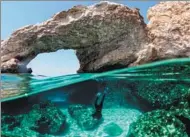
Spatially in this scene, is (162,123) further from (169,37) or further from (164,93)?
(169,37)

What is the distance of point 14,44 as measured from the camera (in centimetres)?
916

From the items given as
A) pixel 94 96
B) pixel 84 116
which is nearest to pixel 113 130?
pixel 84 116

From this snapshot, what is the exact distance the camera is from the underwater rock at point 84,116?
7.97m

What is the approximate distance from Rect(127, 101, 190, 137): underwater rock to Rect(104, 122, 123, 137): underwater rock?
0.90ft

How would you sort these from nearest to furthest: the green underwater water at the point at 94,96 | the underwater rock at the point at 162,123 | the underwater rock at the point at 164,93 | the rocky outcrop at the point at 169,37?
the underwater rock at the point at 162,123, the green underwater water at the point at 94,96, the underwater rock at the point at 164,93, the rocky outcrop at the point at 169,37

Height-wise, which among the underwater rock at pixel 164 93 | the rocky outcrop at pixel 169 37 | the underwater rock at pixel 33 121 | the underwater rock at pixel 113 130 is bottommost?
the underwater rock at pixel 113 130

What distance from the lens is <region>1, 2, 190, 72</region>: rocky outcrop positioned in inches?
328

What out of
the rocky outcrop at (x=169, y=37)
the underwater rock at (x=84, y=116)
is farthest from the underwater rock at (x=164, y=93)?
the underwater rock at (x=84, y=116)

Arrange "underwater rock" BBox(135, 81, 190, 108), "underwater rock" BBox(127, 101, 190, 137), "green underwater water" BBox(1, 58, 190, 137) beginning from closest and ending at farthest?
"underwater rock" BBox(127, 101, 190, 137) → "green underwater water" BBox(1, 58, 190, 137) → "underwater rock" BBox(135, 81, 190, 108)

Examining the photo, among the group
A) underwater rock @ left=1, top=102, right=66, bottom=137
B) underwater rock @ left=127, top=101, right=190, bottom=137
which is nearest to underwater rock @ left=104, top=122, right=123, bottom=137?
underwater rock @ left=127, top=101, right=190, bottom=137

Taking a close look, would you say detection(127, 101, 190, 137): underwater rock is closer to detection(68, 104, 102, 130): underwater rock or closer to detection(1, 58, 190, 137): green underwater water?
detection(1, 58, 190, 137): green underwater water

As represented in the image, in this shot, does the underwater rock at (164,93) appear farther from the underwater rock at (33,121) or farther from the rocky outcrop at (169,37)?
the underwater rock at (33,121)

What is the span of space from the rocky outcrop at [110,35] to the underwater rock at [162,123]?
1.47m

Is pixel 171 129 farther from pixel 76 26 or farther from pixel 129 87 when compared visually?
pixel 76 26
